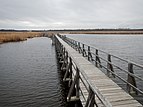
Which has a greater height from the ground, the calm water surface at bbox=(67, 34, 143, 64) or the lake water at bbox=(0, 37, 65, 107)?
the lake water at bbox=(0, 37, 65, 107)

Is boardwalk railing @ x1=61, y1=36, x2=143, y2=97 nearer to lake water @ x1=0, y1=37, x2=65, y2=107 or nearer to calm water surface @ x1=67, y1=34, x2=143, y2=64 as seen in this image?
lake water @ x1=0, y1=37, x2=65, y2=107

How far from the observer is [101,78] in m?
9.38

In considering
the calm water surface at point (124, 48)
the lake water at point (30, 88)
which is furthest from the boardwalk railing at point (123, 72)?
the calm water surface at point (124, 48)

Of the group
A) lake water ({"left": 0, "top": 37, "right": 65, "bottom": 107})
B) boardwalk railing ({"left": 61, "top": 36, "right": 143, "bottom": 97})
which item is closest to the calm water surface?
boardwalk railing ({"left": 61, "top": 36, "right": 143, "bottom": 97})

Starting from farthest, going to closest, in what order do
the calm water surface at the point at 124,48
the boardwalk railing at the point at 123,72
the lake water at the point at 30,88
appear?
the calm water surface at the point at 124,48 → the lake water at the point at 30,88 → the boardwalk railing at the point at 123,72

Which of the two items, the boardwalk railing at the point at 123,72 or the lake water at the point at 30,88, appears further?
the lake water at the point at 30,88

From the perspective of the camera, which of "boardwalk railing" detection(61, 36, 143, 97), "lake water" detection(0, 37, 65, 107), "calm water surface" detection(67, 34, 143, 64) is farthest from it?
"calm water surface" detection(67, 34, 143, 64)

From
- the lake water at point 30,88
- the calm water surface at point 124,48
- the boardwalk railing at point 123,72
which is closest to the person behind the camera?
the boardwalk railing at point 123,72

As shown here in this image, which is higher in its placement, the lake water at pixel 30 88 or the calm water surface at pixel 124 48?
the lake water at pixel 30 88

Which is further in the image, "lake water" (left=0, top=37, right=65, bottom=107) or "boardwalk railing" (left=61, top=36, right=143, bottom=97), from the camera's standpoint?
"lake water" (left=0, top=37, right=65, bottom=107)

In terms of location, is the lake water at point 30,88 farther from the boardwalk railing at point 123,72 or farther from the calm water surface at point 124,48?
the calm water surface at point 124,48

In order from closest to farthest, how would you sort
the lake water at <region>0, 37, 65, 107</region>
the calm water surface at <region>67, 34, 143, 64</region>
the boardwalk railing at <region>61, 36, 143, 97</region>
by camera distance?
the boardwalk railing at <region>61, 36, 143, 97</region> < the lake water at <region>0, 37, 65, 107</region> < the calm water surface at <region>67, 34, 143, 64</region>

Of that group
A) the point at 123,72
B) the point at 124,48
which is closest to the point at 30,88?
the point at 123,72

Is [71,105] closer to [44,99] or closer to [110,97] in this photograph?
[44,99]
